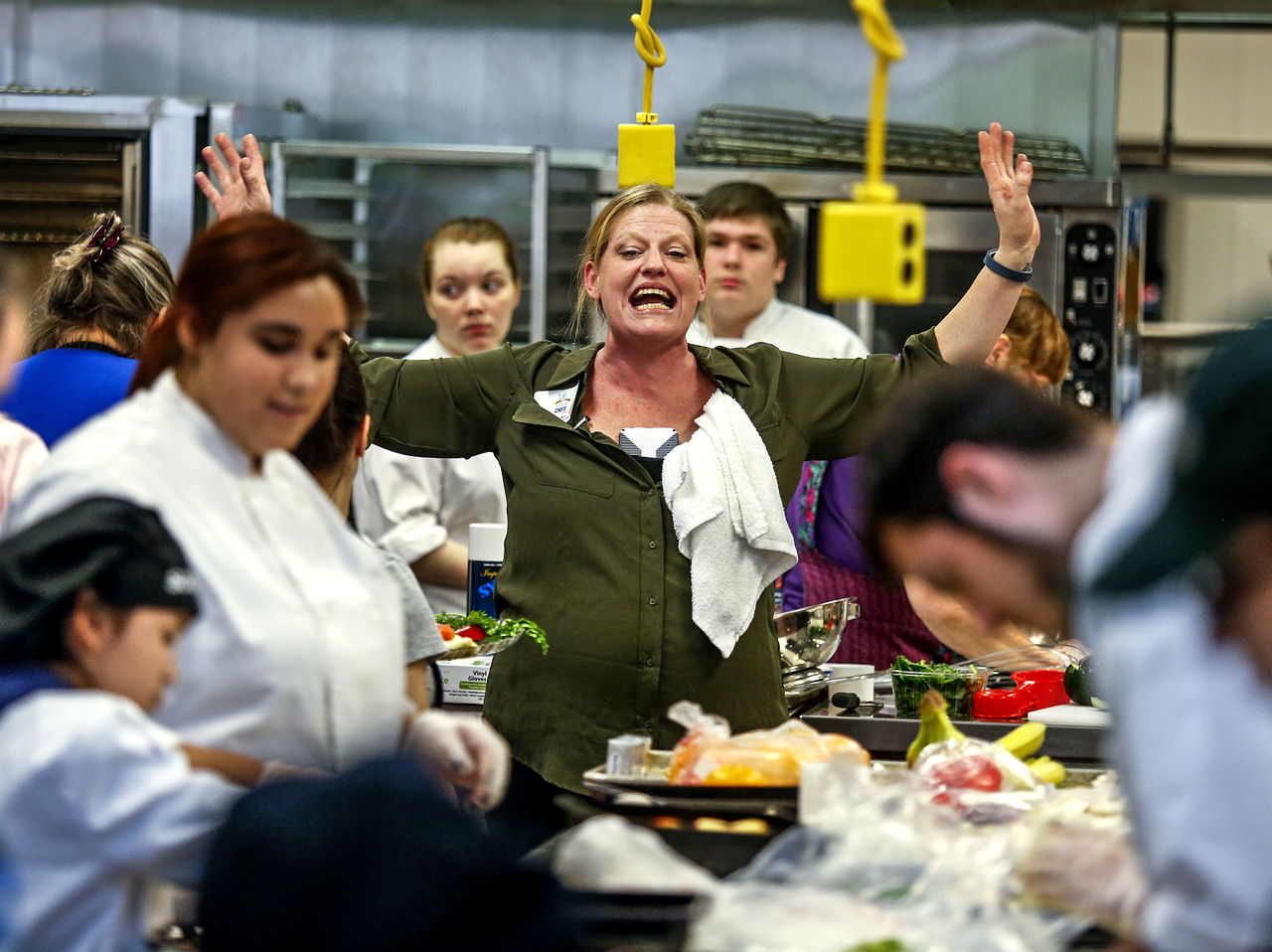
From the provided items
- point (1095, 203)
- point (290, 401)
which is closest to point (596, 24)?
point (1095, 203)

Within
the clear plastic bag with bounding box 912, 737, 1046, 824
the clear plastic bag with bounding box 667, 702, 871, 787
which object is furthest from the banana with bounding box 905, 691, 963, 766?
the clear plastic bag with bounding box 667, 702, 871, 787

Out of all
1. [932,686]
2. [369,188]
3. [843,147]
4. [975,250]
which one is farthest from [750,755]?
[369,188]

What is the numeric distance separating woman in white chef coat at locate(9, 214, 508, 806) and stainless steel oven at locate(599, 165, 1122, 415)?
3.62 metres

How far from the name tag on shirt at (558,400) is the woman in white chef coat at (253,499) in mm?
1088

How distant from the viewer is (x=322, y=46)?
611 centimetres

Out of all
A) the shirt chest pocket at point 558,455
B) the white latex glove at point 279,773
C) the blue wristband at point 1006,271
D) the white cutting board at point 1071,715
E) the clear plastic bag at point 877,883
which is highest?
the blue wristband at point 1006,271

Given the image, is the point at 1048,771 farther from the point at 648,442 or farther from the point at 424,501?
the point at 424,501

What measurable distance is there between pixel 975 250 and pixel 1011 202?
242 cm

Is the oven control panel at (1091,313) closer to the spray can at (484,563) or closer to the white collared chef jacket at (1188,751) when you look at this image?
the spray can at (484,563)

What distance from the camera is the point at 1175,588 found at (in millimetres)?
1385

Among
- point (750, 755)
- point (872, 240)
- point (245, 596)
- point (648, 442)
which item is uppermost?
point (872, 240)

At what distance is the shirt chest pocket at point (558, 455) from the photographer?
2.99 m

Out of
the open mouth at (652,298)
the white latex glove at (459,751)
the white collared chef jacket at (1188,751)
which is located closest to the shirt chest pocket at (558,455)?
the open mouth at (652,298)

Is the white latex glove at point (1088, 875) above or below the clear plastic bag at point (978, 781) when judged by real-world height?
above
